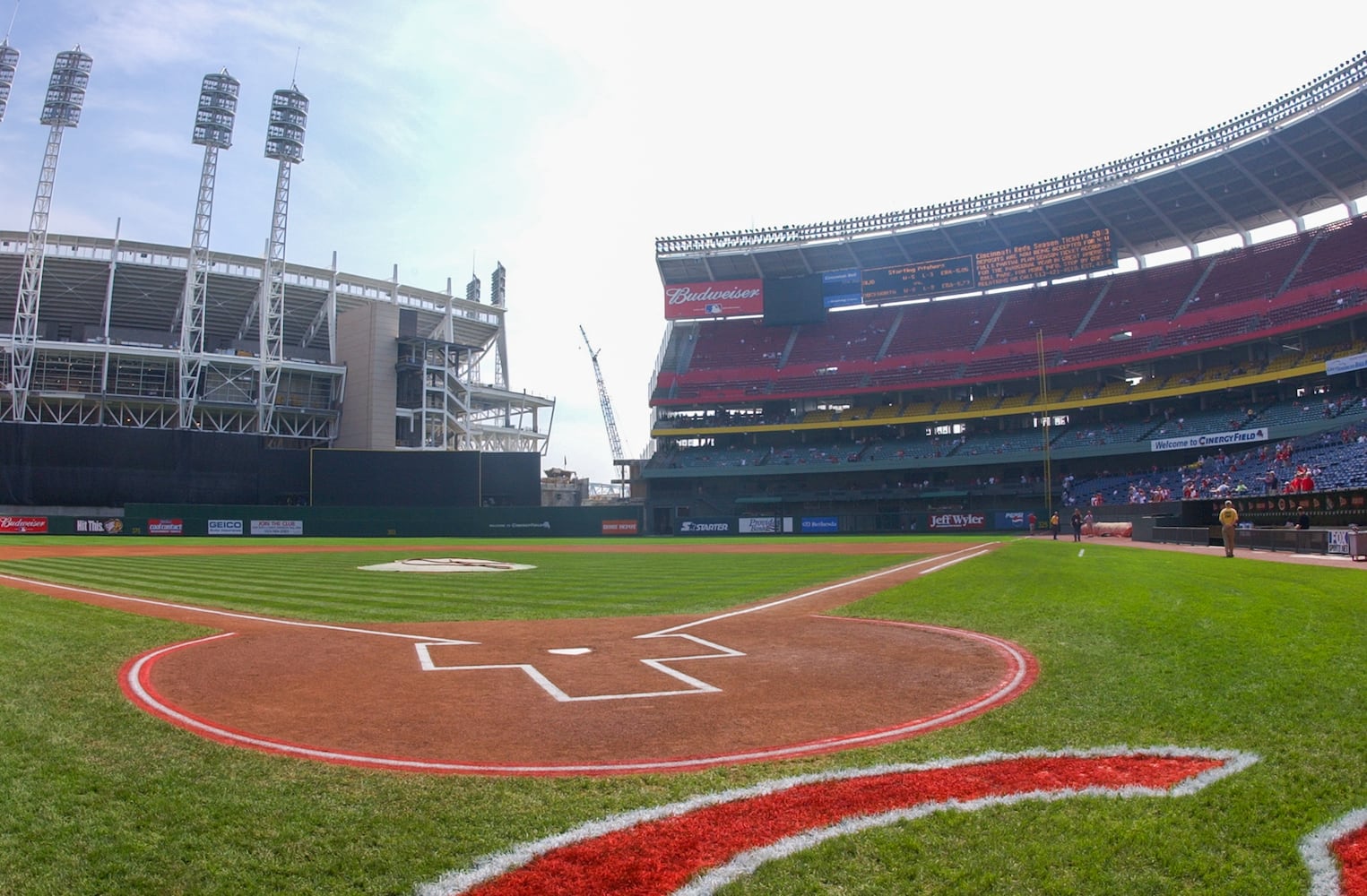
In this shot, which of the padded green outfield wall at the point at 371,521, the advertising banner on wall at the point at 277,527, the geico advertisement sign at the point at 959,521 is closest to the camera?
the padded green outfield wall at the point at 371,521

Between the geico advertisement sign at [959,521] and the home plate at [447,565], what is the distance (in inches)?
1497

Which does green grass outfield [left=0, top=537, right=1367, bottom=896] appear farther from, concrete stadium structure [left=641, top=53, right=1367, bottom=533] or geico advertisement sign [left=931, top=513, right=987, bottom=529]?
geico advertisement sign [left=931, top=513, right=987, bottom=529]

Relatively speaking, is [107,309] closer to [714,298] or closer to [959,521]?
[714,298]

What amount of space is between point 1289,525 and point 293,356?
7324 cm

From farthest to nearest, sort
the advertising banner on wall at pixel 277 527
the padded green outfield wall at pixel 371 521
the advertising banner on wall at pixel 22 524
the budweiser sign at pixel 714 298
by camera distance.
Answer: the budweiser sign at pixel 714 298 < the advertising banner on wall at pixel 277 527 < the padded green outfield wall at pixel 371 521 < the advertising banner on wall at pixel 22 524

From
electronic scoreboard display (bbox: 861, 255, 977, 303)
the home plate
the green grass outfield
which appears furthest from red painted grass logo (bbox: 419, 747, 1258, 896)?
electronic scoreboard display (bbox: 861, 255, 977, 303)

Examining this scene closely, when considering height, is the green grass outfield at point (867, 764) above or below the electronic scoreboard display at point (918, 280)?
below

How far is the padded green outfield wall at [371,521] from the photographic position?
4684 centimetres

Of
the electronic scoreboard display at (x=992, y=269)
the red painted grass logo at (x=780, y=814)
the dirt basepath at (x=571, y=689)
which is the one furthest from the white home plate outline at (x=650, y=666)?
the electronic scoreboard display at (x=992, y=269)

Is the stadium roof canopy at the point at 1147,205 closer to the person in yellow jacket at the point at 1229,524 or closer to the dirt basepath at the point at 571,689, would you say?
the person in yellow jacket at the point at 1229,524

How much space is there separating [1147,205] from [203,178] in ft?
231

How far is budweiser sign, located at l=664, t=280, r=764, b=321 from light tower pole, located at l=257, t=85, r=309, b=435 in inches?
1300

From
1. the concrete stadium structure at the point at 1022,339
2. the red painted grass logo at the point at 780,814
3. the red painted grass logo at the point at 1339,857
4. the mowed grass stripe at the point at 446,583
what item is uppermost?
the concrete stadium structure at the point at 1022,339

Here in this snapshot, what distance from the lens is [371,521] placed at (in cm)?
5038
